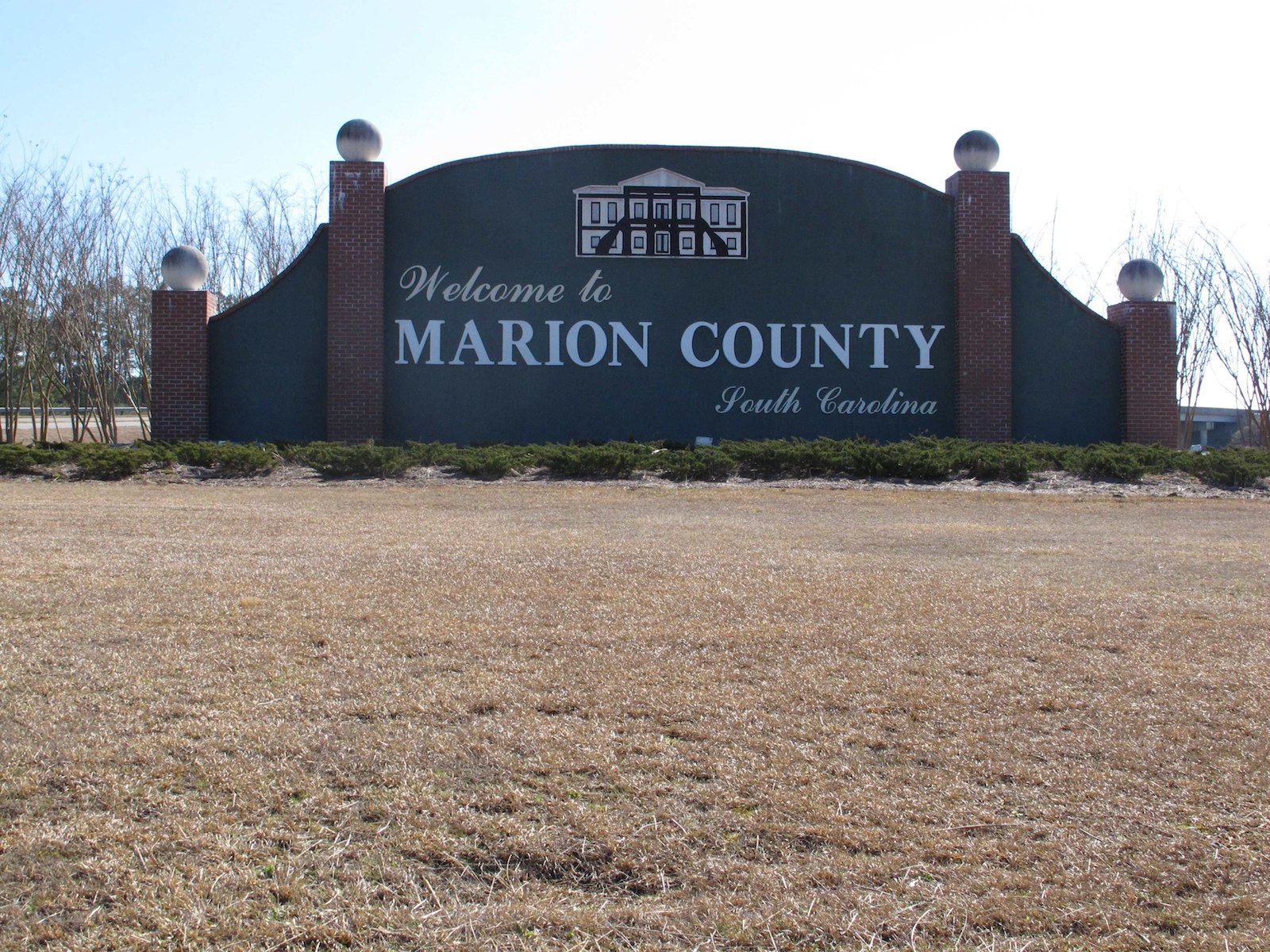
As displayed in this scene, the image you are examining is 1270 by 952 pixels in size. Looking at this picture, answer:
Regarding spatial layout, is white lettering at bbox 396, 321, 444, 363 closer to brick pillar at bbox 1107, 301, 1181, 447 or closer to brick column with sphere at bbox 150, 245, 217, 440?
brick column with sphere at bbox 150, 245, 217, 440

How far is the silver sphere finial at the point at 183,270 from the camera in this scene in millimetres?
19266

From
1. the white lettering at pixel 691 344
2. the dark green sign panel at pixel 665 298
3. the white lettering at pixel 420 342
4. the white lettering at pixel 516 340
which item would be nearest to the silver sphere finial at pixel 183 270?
the dark green sign panel at pixel 665 298

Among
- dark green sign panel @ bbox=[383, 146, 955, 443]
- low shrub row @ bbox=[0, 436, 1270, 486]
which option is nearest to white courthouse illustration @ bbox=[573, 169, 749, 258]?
dark green sign panel @ bbox=[383, 146, 955, 443]

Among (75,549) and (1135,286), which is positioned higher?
(1135,286)

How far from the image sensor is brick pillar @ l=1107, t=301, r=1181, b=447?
20.2m

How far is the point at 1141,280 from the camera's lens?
66.4 feet

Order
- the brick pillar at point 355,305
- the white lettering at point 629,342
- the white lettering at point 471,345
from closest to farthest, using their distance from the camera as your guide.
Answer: the brick pillar at point 355,305 → the white lettering at point 471,345 → the white lettering at point 629,342

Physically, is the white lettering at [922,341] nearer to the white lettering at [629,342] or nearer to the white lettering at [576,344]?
the white lettering at [629,342]

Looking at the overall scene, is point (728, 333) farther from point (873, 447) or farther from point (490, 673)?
point (490, 673)

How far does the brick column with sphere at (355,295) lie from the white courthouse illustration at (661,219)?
353 cm

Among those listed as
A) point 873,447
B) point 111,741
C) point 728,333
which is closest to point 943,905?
point 111,741

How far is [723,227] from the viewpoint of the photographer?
1995 cm

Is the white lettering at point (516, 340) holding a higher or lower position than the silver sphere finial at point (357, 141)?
lower

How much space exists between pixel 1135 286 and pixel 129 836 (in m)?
20.5
